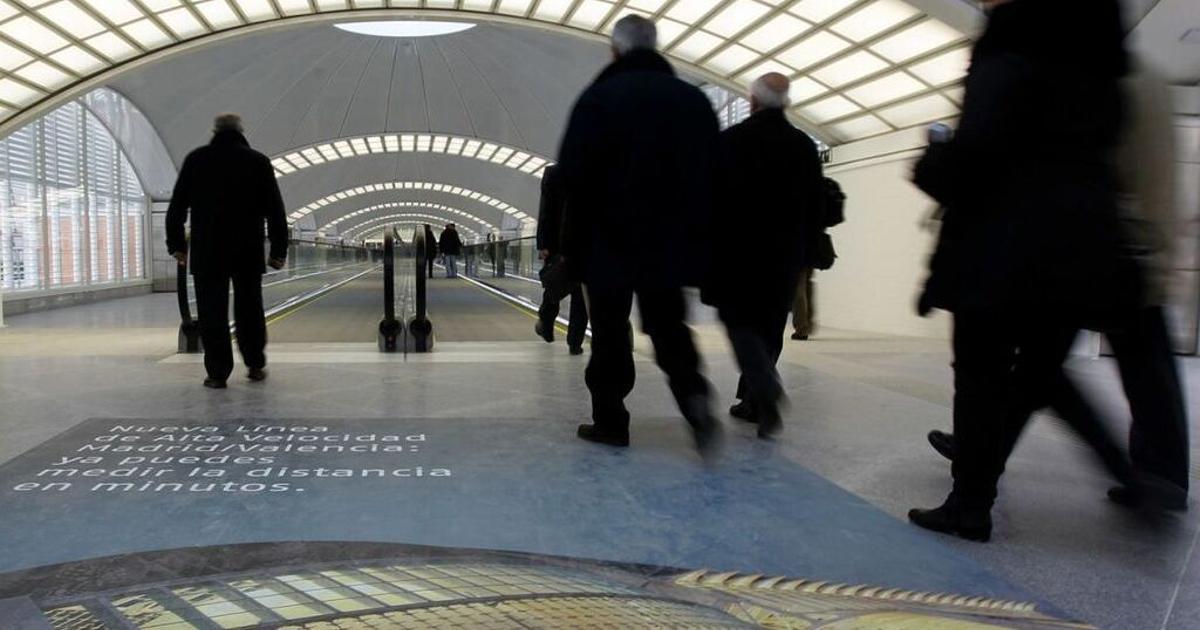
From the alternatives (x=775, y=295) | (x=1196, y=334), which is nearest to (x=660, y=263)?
(x=775, y=295)

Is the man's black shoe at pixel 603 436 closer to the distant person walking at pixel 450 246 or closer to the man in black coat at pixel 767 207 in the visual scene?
the man in black coat at pixel 767 207

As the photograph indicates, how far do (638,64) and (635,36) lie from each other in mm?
147

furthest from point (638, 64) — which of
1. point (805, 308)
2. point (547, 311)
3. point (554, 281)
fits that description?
point (805, 308)

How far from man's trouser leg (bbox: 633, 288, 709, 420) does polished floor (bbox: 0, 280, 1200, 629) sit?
1.55 feet

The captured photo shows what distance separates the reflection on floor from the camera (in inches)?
82.3

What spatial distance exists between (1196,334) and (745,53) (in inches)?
394

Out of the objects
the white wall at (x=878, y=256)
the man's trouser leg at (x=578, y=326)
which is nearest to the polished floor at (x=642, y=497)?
the man's trouser leg at (x=578, y=326)

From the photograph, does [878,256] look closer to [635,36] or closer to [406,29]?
[635,36]

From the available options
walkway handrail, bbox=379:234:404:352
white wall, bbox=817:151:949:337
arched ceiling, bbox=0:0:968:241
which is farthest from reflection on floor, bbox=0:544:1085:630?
arched ceiling, bbox=0:0:968:241

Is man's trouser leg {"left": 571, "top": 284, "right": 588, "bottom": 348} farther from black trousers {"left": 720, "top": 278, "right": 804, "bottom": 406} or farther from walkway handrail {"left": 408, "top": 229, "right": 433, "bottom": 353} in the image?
black trousers {"left": 720, "top": 278, "right": 804, "bottom": 406}

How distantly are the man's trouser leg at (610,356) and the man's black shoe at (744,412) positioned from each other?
3.52ft

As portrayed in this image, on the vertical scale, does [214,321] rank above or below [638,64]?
below

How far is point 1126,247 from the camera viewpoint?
2523mm

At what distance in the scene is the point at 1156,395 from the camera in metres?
3.25
